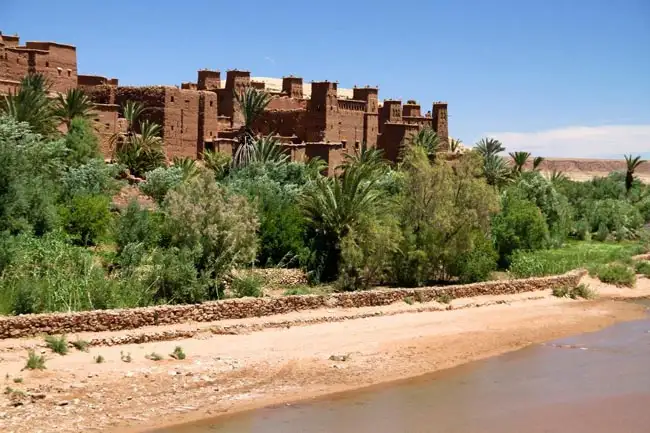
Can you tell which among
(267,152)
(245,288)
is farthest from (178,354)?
(267,152)

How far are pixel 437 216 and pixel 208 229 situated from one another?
297 inches

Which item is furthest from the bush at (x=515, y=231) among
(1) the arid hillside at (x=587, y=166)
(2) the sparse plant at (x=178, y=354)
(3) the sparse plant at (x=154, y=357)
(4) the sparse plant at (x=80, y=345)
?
(1) the arid hillside at (x=587, y=166)

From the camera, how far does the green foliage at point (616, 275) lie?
1196 inches

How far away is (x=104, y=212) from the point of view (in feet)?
79.8

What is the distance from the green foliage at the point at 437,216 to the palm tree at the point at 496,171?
18.6 metres

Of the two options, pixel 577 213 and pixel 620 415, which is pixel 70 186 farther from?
pixel 577 213

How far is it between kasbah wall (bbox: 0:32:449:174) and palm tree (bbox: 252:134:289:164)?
187 centimetres

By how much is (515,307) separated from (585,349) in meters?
4.08

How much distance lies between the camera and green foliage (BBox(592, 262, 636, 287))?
30386 mm

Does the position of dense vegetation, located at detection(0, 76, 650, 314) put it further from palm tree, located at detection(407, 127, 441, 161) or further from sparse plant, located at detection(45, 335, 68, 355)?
palm tree, located at detection(407, 127, 441, 161)

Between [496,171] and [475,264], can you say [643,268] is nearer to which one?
[475,264]

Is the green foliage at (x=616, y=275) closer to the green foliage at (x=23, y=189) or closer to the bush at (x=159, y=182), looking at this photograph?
the bush at (x=159, y=182)

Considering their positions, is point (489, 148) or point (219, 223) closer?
point (219, 223)

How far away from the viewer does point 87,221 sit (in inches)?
941
